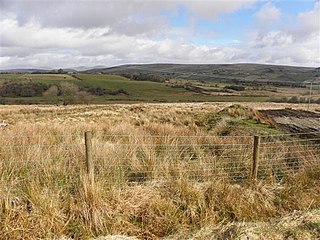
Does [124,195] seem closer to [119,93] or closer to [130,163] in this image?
[130,163]

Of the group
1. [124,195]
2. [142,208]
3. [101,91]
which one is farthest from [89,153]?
[101,91]

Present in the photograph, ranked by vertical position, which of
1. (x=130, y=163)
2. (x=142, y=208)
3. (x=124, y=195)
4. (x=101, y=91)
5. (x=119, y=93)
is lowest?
(x=119, y=93)

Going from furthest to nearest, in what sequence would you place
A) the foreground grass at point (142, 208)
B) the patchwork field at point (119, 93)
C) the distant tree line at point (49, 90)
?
the distant tree line at point (49, 90) → the patchwork field at point (119, 93) → the foreground grass at point (142, 208)

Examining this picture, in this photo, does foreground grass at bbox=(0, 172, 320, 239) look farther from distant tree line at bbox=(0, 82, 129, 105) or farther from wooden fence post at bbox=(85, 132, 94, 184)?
distant tree line at bbox=(0, 82, 129, 105)

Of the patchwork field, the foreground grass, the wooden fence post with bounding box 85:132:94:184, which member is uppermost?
the wooden fence post with bounding box 85:132:94:184

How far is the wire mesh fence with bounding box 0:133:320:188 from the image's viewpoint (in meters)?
5.79

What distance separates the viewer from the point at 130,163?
6.77 metres

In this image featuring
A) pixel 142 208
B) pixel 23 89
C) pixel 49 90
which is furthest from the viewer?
pixel 23 89

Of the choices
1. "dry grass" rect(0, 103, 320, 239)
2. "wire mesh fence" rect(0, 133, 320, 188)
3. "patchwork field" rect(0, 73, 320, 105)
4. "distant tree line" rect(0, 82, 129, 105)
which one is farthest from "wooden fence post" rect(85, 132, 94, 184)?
"distant tree line" rect(0, 82, 129, 105)

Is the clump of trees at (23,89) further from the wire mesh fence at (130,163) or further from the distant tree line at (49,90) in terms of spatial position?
the wire mesh fence at (130,163)

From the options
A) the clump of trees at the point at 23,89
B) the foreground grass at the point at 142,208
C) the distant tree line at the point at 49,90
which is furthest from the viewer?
the clump of trees at the point at 23,89

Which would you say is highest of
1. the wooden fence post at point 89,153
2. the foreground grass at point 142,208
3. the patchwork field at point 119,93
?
the wooden fence post at point 89,153

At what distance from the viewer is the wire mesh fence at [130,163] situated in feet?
19.0

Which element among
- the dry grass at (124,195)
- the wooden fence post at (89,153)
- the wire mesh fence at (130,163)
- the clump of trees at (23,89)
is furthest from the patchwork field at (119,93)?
the wooden fence post at (89,153)
